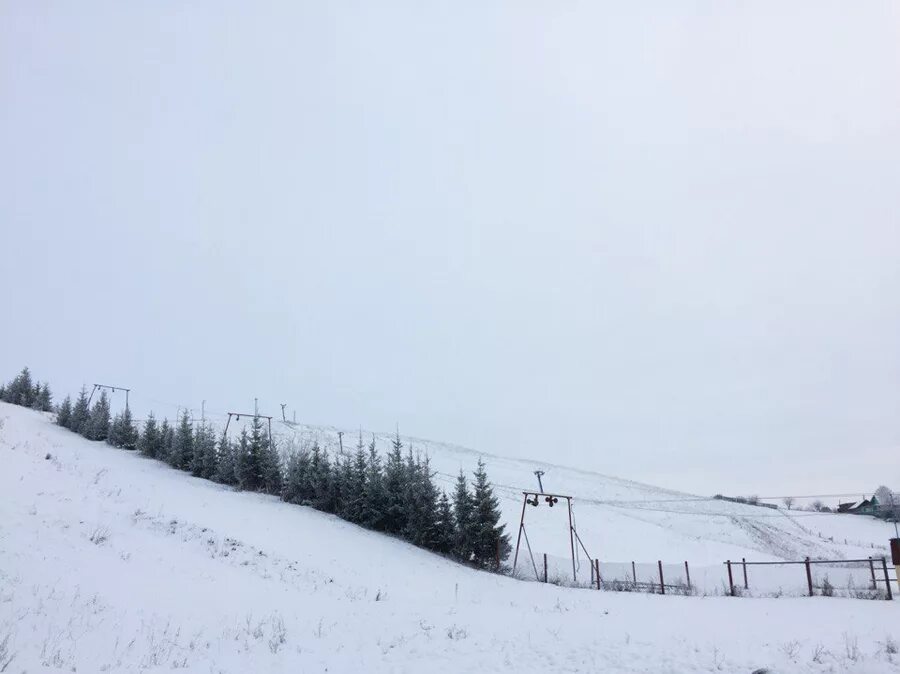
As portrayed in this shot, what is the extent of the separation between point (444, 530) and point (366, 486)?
582 centimetres

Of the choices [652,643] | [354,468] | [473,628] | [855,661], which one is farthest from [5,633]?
[354,468]

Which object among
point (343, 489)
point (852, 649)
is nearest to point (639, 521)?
point (343, 489)

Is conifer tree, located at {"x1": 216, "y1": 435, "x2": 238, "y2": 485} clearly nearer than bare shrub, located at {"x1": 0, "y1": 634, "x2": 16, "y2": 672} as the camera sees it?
No

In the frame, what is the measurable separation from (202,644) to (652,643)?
8560 mm

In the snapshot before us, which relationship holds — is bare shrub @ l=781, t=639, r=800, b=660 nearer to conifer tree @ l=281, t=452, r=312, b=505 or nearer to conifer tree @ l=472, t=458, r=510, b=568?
conifer tree @ l=472, t=458, r=510, b=568

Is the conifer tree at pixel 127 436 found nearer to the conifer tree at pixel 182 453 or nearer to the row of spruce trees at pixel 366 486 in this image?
the row of spruce trees at pixel 366 486

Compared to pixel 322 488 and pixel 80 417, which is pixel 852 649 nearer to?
pixel 322 488

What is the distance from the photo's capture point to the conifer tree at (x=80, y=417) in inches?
2199

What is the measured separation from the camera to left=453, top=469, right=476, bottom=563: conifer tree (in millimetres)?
34375

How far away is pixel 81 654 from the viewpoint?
10.7 m

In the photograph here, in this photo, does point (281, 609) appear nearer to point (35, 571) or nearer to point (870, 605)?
point (35, 571)

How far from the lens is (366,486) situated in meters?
38.4

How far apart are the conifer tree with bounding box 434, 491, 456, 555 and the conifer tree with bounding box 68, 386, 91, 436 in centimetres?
3605

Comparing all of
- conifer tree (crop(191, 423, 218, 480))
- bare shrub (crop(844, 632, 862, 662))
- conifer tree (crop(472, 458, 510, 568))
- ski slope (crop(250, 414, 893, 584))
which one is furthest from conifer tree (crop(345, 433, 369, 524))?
bare shrub (crop(844, 632, 862, 662))
